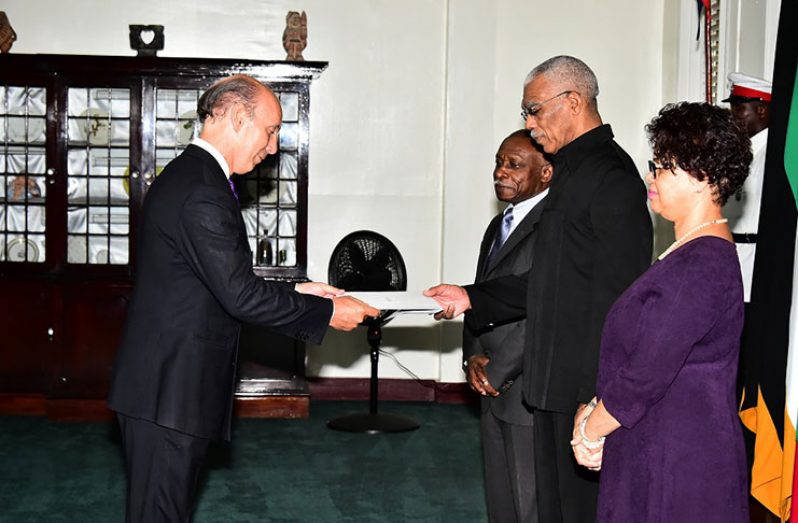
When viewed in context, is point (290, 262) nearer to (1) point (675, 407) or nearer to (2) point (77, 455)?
(2) point (77, 455)

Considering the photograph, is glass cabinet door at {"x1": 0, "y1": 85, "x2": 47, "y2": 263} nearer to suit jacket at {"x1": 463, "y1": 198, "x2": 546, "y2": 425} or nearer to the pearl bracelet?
suit jacket at {"x1": 463, "y1": 198, "x2": 546, "y2": 425}

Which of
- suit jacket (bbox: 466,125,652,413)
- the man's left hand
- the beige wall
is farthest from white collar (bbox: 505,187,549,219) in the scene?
the beige wall

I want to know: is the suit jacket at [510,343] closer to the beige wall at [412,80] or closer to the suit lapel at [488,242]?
the suit lapel at [488,242]

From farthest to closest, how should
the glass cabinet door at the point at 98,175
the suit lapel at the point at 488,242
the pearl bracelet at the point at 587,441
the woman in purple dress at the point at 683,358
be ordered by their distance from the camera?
1. the glass cabinet door at the point at 98,175
2. the suit lapel at the point at 488,242
3. the pearl bracelet at the point at 587,441
4. the woman in purple dress at the point at 683,358

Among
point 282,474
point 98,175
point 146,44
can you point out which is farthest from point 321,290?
point 146,44

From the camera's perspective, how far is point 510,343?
140 inches

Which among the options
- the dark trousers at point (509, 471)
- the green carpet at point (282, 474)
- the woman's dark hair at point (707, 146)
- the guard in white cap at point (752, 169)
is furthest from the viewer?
the green carpet at point (282, 474)

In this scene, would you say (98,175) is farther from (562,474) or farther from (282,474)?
(562,474)

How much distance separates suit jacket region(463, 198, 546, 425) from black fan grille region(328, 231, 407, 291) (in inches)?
121

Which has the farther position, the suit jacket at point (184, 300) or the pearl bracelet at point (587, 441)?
the suit jacket at point (184, 300)

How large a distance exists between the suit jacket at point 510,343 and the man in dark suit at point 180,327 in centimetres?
82

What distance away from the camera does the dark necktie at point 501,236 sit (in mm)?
3758

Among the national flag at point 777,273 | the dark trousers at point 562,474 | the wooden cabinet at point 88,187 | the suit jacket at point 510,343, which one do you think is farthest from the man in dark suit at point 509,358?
the wooden cabinet at point 88,187

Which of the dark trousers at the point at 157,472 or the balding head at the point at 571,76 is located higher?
the balding head at the point at 571,76
